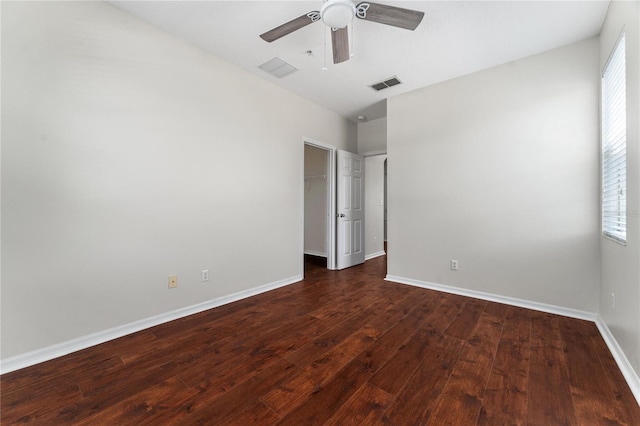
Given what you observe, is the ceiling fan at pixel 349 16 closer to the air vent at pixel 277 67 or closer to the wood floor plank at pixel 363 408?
the air vent at pixel 277 67

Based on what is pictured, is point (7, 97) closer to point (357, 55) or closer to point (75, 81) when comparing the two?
point (75, 81)

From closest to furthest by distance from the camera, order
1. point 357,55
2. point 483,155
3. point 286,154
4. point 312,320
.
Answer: point 312,320
point 357,55
point 483,155
point 286,154

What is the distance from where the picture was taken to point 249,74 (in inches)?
125

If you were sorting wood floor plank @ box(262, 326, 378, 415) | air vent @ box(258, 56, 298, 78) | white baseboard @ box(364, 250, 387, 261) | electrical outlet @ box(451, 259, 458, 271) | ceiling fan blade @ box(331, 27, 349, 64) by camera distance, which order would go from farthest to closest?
white baseboard @ box(364, 250, 387, 261) < electrical outlet @ box(451, 259, 458, 271) < air vent @ box(258, 56, 298, 78) < ceiling fan blade @ box(331, 27, 349, 64) < wood floor plank @ box(262, 326, 378, 415)

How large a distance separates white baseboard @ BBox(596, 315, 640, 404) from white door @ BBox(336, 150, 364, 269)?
3.04 meters

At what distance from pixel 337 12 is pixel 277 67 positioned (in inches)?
56.9

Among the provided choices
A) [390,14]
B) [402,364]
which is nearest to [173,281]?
[402,364]

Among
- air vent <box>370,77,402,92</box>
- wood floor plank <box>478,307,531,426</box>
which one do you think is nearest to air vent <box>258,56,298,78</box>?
air vent <box>370,77,402,92</box>

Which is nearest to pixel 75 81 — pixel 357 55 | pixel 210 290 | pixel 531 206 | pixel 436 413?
pixel 210 290

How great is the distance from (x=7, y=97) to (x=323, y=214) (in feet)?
14.5

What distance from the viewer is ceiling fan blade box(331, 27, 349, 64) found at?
6.56 feet

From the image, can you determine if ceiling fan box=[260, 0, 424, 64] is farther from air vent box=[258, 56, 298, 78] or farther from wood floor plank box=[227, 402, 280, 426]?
wood floor plank box=[227, 402, 280, 426]

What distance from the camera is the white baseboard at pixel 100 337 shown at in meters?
1.76

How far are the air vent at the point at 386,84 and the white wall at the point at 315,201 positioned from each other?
2062mm
